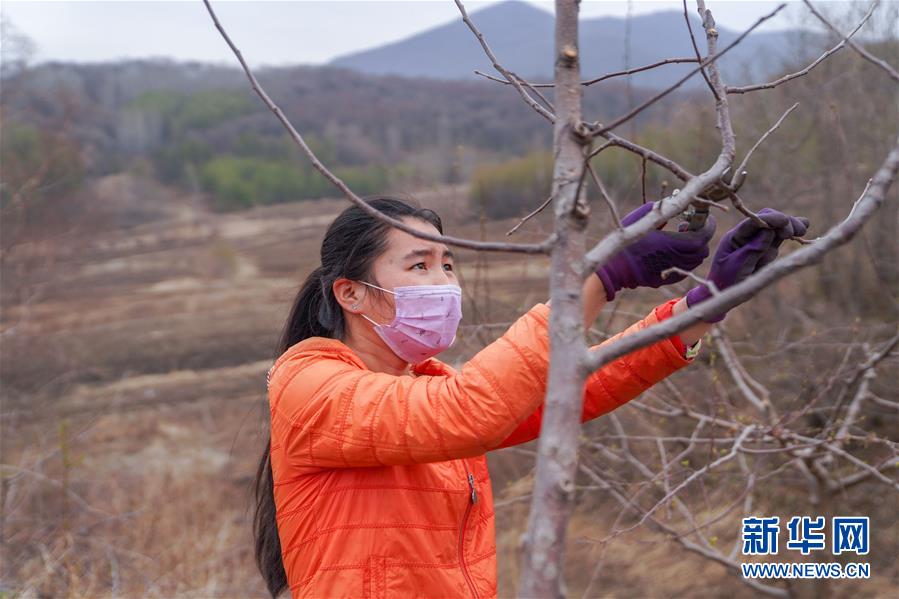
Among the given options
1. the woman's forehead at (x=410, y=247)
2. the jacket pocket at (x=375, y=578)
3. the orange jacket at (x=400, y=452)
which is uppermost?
the woman's forehead at (x=410, y=247)

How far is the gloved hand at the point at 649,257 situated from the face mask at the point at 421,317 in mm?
615

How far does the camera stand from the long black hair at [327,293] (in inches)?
81.5

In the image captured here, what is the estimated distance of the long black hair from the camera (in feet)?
6.79

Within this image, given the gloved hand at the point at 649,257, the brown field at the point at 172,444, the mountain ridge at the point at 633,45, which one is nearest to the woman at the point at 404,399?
the gloved hand at the point at 649,257

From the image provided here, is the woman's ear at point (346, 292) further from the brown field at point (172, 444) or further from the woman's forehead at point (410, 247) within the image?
the brown field at point (172, 444)

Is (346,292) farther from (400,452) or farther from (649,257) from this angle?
(649,257)

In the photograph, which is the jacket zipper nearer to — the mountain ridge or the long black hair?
the long black hair

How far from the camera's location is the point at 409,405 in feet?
5.10

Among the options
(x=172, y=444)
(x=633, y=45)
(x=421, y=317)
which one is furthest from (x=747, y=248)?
(x=172, y=444)

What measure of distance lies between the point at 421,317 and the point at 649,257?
69 centimetres

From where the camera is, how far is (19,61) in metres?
7.93

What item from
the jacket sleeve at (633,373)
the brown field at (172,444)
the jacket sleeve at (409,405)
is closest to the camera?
the jacket sleeve at (409,405)

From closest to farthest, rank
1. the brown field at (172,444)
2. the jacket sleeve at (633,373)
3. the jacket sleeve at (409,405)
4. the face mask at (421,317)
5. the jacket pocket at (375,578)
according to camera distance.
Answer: the jacket sleeve at (409,405) < the jacket pocket at (375,578) < the jacket sleeve at (633,373) < the face mask at (421,317) < the brown field at (172,444)

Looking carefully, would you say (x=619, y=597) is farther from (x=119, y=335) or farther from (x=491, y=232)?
(x=119, y=335)
